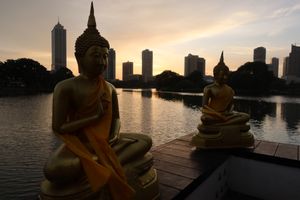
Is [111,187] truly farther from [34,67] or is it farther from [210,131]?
[34,67]

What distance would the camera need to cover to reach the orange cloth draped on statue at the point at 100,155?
7.92 feet

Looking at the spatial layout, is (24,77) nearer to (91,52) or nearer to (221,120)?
(221,120)

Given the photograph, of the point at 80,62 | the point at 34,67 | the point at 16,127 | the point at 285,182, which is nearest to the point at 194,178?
the point at 285,182

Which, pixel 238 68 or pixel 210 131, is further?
pixel 238 68

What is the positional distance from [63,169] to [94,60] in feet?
3.39

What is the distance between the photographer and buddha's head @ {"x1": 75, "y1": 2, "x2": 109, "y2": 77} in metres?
2.56

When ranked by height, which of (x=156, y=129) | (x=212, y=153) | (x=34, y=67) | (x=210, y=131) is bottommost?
(x=156, y=129)

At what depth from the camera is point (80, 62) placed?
2.68 metres

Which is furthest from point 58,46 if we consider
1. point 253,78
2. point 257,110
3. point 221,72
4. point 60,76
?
point 221,72

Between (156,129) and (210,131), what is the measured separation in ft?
29.0

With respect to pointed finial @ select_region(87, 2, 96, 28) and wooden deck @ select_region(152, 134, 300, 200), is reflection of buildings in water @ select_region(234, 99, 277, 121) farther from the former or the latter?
pointed finial @ select_region(87, 2, 96, 28)

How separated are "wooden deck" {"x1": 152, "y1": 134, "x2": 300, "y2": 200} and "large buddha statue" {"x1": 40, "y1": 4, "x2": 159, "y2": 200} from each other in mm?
773

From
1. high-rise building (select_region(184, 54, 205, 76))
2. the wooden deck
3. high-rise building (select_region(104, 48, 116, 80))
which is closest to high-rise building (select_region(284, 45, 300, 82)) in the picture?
high-rise building (select_region(184, 54, 205, 76))

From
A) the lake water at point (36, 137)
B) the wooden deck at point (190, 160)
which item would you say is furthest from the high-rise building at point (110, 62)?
the lake water at point (36, 137)
